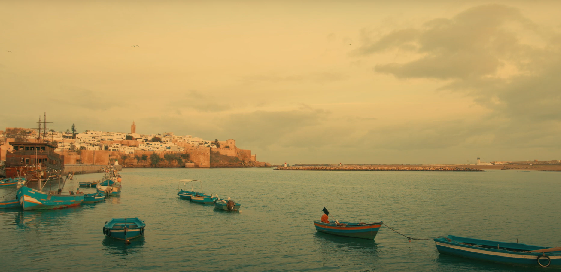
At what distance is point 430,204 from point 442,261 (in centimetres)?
2278

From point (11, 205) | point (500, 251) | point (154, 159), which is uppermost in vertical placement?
point (154, 159)

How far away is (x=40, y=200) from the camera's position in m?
29.6

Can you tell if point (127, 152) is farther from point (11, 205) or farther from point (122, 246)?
point (122, 246)

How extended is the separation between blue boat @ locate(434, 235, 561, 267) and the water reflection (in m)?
14.9

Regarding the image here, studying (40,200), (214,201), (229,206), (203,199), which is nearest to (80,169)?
(203,199)

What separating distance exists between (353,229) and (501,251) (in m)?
7.29

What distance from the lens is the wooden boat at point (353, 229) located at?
20766 mm

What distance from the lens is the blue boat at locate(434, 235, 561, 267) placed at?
15609 mm

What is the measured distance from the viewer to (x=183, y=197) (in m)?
41.0

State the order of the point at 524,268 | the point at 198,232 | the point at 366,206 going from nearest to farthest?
the point at 524,268
the point at 198,232
the point at 366,206

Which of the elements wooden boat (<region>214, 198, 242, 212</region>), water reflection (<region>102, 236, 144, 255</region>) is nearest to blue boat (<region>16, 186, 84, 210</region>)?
wooden boat (<region>214, 198, 242, 212</region>)

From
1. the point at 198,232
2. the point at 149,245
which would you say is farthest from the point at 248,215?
the point at 149,245

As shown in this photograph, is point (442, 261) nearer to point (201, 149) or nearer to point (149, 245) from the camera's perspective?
point (149, 245)

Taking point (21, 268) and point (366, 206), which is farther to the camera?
point (366, 206)
